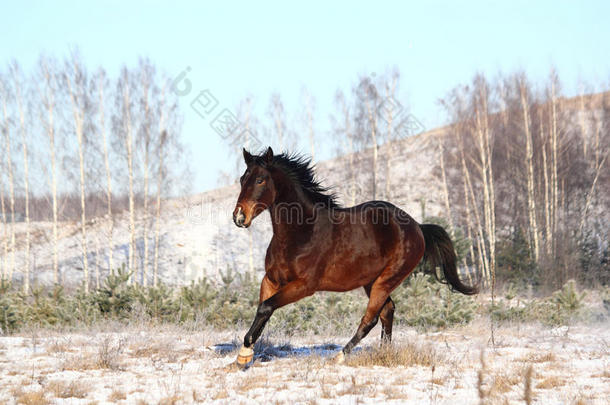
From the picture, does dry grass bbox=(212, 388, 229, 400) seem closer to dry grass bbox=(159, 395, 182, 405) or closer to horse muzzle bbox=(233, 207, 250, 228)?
dry grass bbox=(159, 395, 182, 405)

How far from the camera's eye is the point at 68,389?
411 cm

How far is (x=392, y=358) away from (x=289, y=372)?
1.14m

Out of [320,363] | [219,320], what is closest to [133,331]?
[219,320]

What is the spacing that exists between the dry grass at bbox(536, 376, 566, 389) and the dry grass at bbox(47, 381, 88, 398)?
3689 millimetres

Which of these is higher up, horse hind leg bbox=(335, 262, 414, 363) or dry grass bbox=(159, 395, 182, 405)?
horse hind leg bbox=(335, 262, 414, 363)

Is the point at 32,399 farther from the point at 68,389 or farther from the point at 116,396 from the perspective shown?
the point at 116,396

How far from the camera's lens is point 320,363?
16.8ft

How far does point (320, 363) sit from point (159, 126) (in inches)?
730

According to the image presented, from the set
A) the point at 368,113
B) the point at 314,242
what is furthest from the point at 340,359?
the point at 368,113

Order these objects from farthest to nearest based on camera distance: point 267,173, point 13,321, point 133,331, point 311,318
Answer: point 311,318, point 13,321, point 133,331, point 267,173

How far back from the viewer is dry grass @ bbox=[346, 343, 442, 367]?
527cm

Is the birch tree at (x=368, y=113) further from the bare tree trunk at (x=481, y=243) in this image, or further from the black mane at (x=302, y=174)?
the black mane at (x=302, y=174)

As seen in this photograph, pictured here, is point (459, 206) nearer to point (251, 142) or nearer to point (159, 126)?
point (251, 142)

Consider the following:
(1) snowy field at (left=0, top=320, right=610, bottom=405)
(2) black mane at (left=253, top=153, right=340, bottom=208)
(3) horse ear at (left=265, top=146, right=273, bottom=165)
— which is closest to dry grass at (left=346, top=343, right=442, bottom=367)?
(1) snowy field at (left=0, top=320, right=610, bottom=405)
